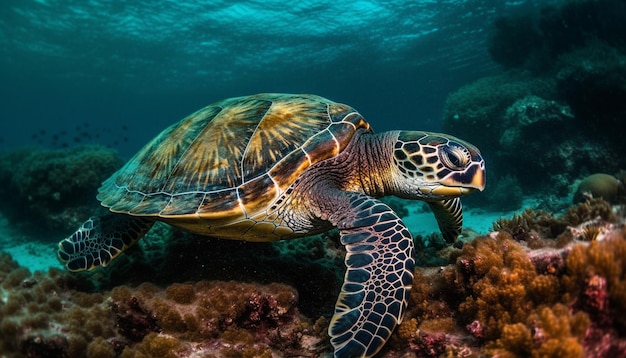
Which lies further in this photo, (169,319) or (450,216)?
(450,216)

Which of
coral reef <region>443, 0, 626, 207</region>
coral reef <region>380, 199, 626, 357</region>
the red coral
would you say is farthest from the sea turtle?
coral reef <region>443, 0, 626, 207</region>

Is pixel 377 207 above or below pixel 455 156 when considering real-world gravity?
below

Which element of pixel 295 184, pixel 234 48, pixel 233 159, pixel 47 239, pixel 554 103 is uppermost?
pixel 234 48

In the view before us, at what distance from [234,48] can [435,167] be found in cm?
3163

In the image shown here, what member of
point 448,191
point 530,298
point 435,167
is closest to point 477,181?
point 448,191

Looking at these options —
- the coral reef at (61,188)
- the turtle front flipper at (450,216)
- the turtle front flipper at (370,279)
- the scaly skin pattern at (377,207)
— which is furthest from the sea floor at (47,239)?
the turtle front flipper at (370,279)

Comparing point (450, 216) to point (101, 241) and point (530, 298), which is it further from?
point (101, 241)

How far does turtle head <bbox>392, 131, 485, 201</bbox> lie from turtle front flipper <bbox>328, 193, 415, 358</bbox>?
1.86 feet

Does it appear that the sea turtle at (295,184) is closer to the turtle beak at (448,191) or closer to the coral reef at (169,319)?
the turtle beak at (448,191)

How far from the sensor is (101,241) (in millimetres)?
3836

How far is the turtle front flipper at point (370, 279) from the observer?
218 cm

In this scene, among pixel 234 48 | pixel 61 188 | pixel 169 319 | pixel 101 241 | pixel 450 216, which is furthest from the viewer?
pixel 234 48

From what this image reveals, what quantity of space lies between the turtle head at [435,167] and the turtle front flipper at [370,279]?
0.57 metres

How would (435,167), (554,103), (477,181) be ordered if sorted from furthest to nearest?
(554,103) → (435,167) → (477,181)
